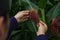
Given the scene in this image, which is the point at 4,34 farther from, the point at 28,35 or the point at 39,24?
the point at 28,35

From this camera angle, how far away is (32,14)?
5.15 feet

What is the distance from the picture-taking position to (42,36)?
1602 millimetres

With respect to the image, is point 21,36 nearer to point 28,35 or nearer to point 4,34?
point 28,35

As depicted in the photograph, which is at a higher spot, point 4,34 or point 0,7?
point 0,7

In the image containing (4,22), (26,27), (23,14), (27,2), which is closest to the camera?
(4,22)

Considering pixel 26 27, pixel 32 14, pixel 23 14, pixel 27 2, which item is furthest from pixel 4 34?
pixel 26 27

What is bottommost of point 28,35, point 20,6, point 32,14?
point 28,35

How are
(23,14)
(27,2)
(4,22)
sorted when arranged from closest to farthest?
(4,22)
(23,14)
(27,2)

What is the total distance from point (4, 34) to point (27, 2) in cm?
71

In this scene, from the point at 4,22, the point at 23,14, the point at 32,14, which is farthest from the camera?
the point at 23,14

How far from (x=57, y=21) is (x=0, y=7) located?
0.43m

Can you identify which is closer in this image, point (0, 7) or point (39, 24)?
point (0, 7)

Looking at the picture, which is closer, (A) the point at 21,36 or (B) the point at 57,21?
(B) the point at 57,21

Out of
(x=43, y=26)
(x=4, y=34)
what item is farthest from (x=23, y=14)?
(x=4, y=34)
